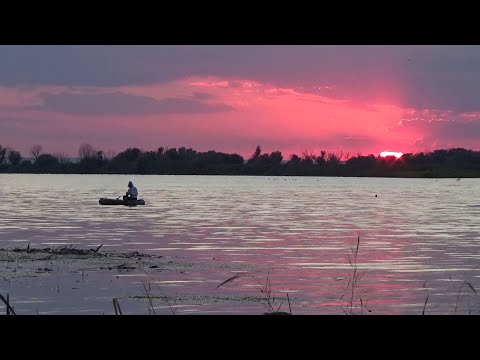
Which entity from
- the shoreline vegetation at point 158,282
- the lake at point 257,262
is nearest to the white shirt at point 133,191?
the lake at point 257,262

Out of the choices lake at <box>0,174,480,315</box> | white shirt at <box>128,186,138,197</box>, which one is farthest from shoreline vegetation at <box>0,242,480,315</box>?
white shirt at <box>128,186,138,197</box>

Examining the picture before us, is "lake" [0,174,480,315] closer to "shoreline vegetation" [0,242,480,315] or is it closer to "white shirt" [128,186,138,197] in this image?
"shoreline vegetation" [0,242,480,315]

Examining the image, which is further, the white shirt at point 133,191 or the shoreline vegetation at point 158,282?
the white shirt at point 133,191

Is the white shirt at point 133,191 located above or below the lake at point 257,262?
above

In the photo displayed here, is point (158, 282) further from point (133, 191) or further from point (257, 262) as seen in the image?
point (133, 191)

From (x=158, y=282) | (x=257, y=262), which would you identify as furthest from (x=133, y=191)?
(x=158, y=282)

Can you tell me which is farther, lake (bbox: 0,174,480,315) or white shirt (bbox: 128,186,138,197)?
white shirt (bbox: 128,186,138,197)

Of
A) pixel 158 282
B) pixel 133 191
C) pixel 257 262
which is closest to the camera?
pixel 158 282

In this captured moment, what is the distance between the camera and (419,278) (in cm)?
2484

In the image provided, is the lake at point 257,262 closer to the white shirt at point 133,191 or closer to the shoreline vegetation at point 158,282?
the shoreline vegetation at point 158,282
